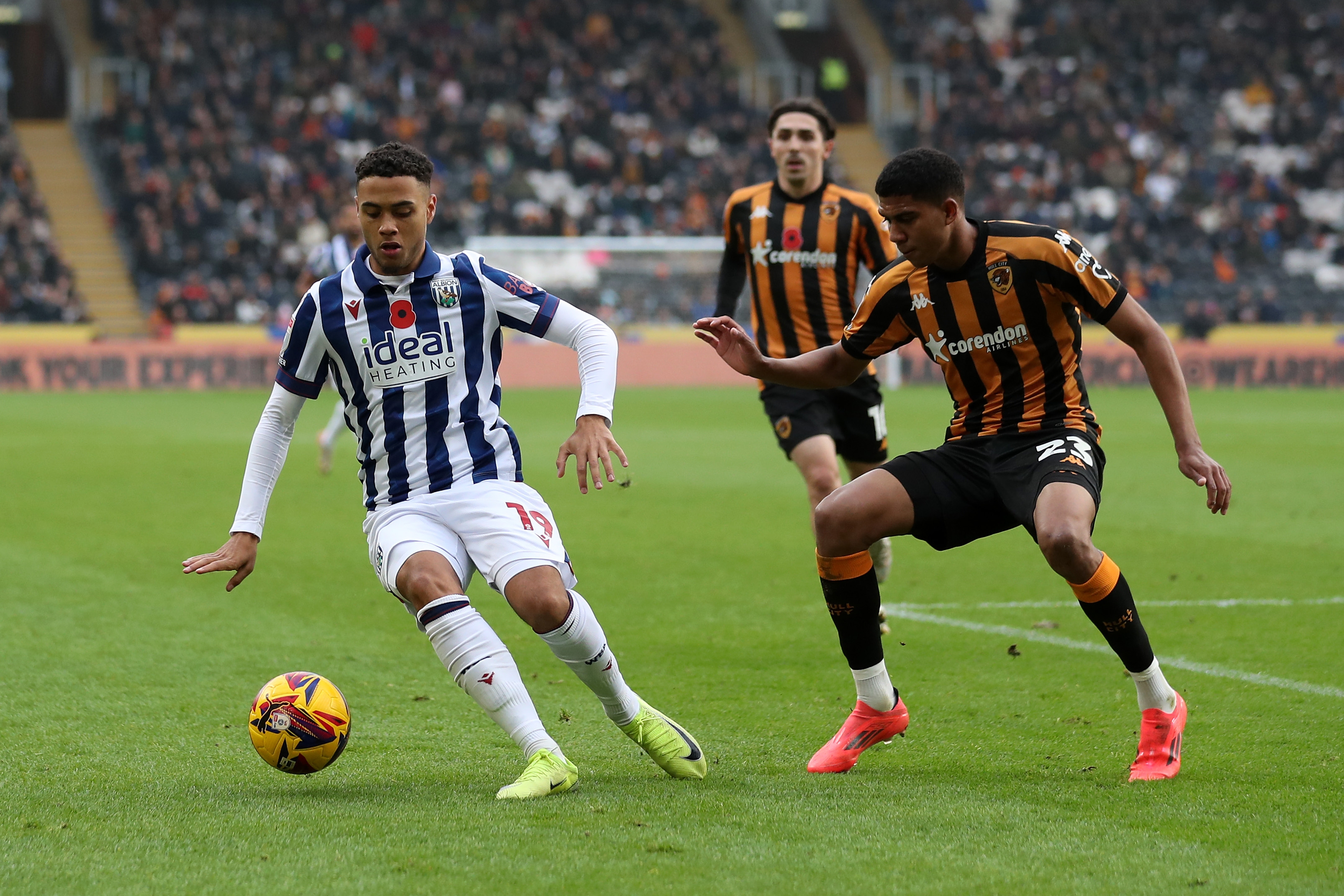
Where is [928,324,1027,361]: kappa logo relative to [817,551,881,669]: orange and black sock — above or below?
Answer: above

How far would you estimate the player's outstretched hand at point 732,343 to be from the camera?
4906 mm

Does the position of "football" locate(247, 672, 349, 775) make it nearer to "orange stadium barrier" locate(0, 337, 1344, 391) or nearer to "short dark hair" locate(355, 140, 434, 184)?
"short dark hair" locate(355, 140, 434, 184)

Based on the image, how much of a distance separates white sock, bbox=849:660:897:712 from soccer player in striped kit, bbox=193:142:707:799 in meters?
0.63

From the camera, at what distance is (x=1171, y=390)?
181 inches

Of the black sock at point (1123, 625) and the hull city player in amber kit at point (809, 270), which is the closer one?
the black sock at point (1123, 625)

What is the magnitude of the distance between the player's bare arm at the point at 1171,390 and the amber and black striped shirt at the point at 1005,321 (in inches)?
2.6

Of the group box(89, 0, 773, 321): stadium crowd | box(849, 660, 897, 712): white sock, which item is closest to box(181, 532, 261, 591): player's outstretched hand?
box(849, 660, 897, 712): white sock

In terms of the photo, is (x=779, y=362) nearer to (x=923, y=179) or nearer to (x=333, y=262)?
(x=923, y=179)

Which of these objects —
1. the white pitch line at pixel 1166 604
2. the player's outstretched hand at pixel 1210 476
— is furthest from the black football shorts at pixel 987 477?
the white pitch line at pixel 1166 604

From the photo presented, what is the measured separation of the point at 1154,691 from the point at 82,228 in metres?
31.5

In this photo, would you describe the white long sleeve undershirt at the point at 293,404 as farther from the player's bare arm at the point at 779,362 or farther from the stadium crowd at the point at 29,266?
the stadium crowd at the point at 29,266

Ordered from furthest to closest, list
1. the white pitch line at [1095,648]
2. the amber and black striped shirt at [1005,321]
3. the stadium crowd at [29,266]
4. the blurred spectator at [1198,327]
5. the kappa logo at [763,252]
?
the blurred spectator at [1198,327] → the stadium crowd at [29,266] → the kappa logo at [763,252] → the white pitch line at [1095,648] → the amber and black striped shirt at [1005,321]

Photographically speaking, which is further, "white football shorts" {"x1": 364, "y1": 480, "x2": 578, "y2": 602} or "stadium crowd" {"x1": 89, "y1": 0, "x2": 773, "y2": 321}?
"stadium crowd" {"x1": 89, "y1": 0, "x2": 773, "y2": 321}

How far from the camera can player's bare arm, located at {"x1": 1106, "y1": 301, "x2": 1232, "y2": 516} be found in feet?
14.6
